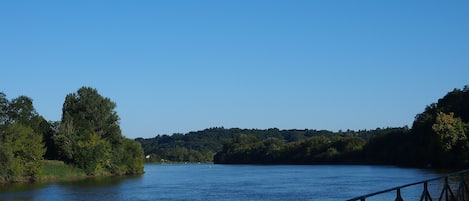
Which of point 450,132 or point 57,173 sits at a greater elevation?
point 450,132

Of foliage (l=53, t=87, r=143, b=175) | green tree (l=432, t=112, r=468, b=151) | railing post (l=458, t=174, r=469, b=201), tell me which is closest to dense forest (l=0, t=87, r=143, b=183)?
foliage (l=53, t=87, r=143, b=175)

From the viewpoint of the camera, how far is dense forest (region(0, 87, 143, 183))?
8744 cm

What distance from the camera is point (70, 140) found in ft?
342

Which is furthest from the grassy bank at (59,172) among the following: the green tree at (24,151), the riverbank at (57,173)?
the green tree at (24,151)

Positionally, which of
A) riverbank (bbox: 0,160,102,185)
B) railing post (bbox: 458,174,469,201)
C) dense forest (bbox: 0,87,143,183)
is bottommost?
railing post (bbox: 458,174,469,201)

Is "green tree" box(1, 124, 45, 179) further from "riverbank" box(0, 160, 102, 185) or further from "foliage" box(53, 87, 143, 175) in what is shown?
"foliage" box(53, 87, 143, 175)

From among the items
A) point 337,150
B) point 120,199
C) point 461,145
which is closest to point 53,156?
point 120,199

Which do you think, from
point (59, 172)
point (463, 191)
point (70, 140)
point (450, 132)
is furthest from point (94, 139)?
point (463, 191)

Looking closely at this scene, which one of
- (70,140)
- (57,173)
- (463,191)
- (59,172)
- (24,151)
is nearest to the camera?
(463,191)

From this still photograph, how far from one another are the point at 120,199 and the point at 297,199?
51.4ft

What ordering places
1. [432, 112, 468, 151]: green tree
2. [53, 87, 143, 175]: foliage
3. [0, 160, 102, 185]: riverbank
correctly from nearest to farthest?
[0, 160, 102, 185]: riverbank
[432, 112, 468, 151]: green tree
[53, 87, 143, 175]: foliage

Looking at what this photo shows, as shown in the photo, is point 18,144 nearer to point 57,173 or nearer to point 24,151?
point 24,151

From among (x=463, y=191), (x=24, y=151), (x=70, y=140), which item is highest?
(x=70, y=140)

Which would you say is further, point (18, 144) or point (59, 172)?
point (59, 172)
